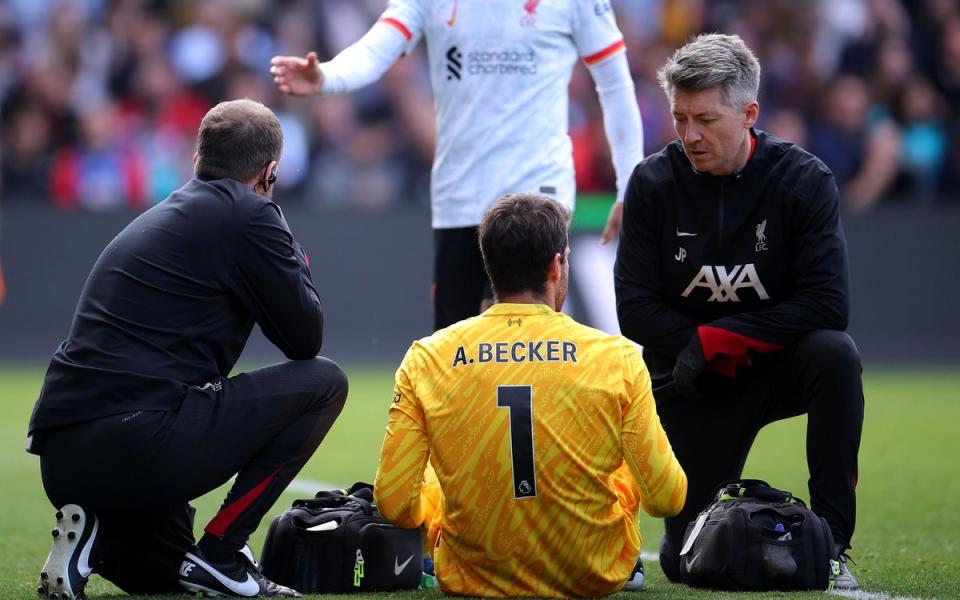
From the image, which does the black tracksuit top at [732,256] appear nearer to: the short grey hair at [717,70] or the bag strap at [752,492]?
the short grey hair at [717,70]

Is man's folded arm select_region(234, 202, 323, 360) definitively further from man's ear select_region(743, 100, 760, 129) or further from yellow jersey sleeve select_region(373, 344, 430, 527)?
man's ear select_region(743, 100, 760, 129)

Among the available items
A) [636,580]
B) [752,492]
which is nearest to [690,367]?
[752,492]

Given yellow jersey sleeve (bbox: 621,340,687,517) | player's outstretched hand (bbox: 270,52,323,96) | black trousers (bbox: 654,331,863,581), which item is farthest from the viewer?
player's outstretched hand (bbox: 270,52,323,96)

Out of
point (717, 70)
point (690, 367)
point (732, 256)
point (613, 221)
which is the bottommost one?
Answer: point (690, 367)

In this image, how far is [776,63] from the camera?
15164mm

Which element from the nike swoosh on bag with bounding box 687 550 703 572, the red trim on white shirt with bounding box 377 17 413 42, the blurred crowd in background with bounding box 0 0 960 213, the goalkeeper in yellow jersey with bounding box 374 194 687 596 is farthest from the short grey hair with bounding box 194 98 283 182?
the blurred crowd in background with bounding box 0 0 960 213

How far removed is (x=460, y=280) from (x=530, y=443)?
2.25 metres

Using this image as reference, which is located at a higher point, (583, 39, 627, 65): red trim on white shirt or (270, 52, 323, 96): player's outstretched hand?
(583, 39, 627, 65): red trim on white shirt

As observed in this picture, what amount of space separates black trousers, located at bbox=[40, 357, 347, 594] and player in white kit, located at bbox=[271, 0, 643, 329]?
175cm

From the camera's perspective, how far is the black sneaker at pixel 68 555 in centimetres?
441

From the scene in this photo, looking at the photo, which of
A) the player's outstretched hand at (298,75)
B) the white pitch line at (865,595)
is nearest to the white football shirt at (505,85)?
the player's outstretched hand at (298,75)

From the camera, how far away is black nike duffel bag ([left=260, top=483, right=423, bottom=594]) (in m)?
4.64

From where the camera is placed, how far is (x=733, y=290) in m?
5.21

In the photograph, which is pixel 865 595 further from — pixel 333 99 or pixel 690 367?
pixel 333 99
